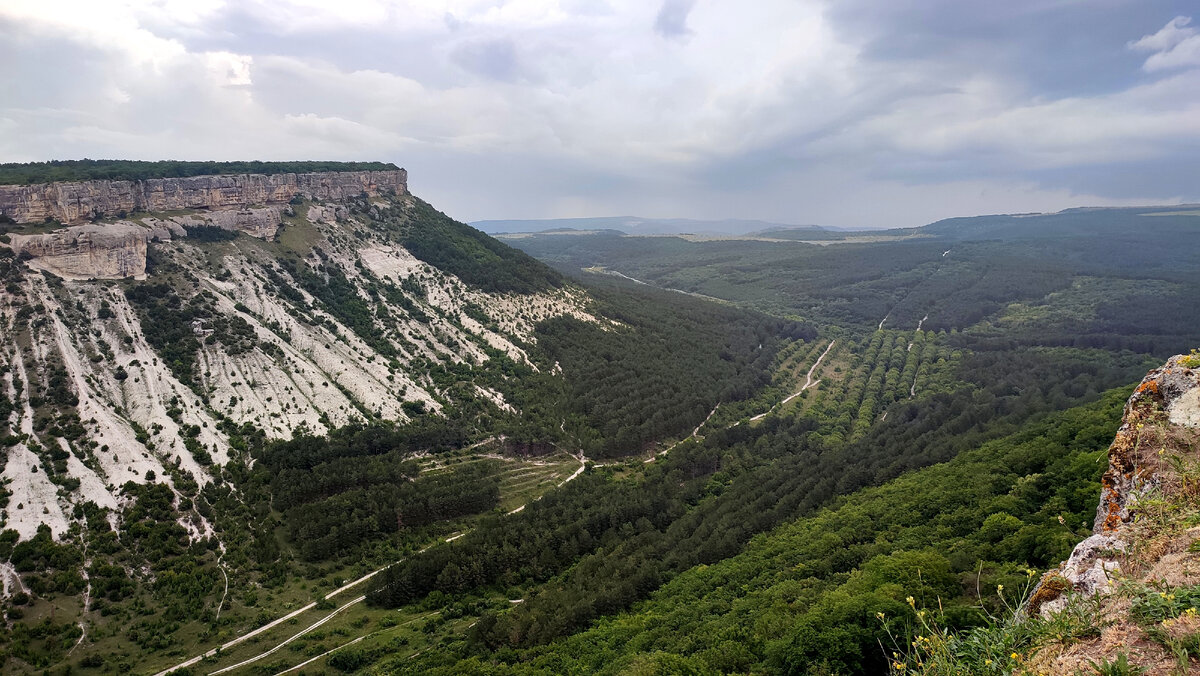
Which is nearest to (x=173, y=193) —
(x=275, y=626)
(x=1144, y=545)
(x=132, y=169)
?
(x=132, y=169)

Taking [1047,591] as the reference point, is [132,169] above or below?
above

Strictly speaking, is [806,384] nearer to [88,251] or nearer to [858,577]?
[858,577]

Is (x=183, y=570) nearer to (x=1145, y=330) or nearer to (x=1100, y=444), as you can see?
(x=1100, y=444)

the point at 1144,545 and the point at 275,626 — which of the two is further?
the point at 275,626

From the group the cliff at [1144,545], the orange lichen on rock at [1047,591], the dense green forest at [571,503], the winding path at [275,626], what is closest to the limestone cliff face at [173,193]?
the dense green forest at [571,503]

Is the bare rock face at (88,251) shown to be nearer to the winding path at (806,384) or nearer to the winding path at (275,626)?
the winding path at (275,626)

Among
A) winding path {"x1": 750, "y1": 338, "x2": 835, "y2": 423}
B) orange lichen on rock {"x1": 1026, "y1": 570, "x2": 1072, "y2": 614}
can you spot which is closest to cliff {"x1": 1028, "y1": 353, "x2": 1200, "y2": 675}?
orange lichen on rock {"x1": 1026, "y1": 570, "x2": 1072, "y2": 614}
